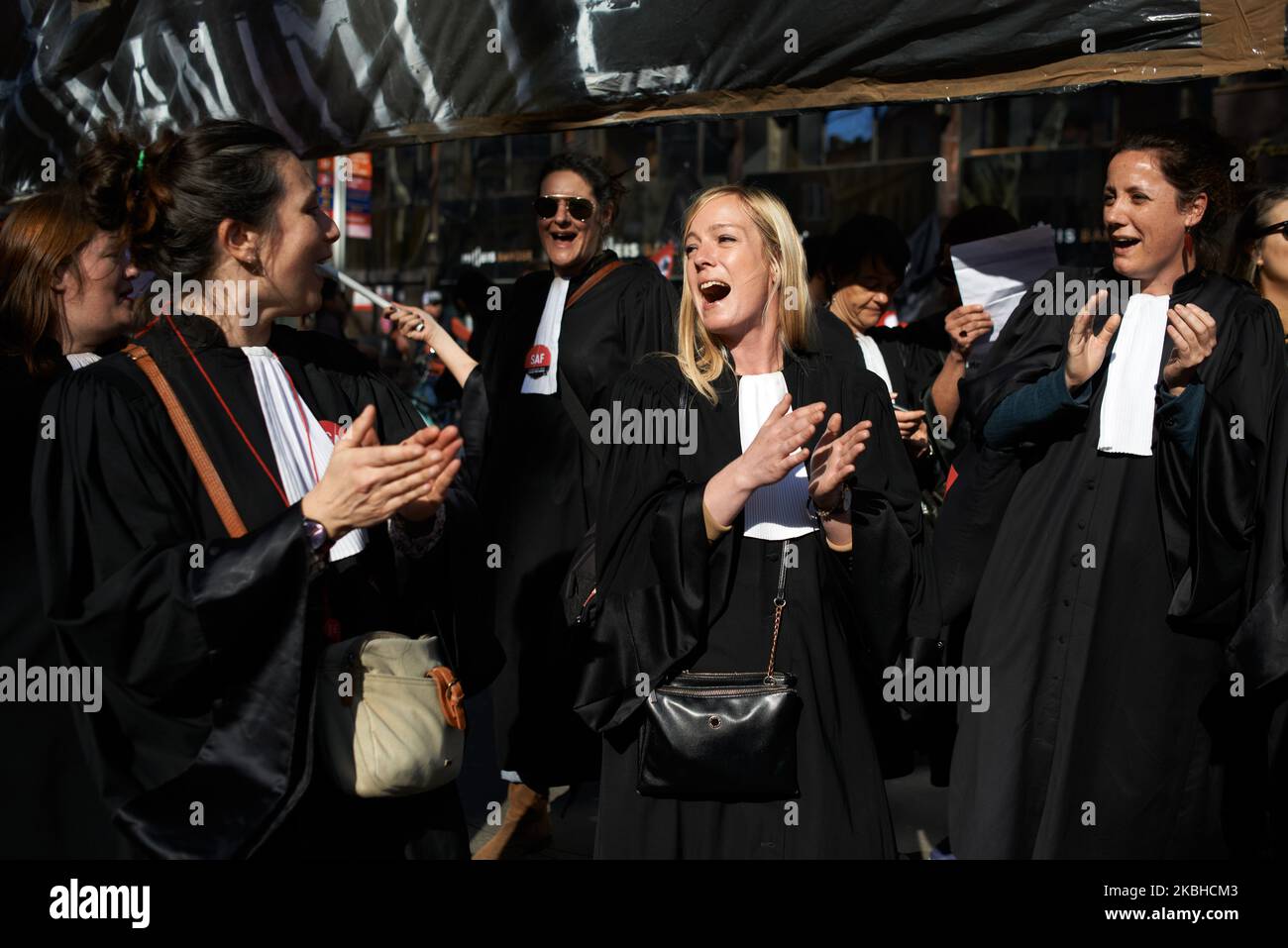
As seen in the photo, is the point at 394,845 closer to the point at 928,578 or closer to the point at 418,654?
the point at 418,654

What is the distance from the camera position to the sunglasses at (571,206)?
5.67m

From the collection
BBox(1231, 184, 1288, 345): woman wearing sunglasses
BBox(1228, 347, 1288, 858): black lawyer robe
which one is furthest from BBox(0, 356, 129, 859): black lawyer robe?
BBox(1231, 184, 1288, 345): woman wearing sunglasses

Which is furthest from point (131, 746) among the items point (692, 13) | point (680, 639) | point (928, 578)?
point (692, 13)

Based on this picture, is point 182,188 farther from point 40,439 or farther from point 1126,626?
point 1126,626

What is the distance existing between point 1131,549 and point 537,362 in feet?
8.80

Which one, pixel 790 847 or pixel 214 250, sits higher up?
pixel 214 250

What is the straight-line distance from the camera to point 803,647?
3240mm

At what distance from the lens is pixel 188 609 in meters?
2.39

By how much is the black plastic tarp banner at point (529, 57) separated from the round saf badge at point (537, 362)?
1.33 metres

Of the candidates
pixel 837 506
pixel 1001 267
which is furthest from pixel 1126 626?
pixel 1001 267

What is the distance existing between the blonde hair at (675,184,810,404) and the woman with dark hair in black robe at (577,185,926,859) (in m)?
0.01

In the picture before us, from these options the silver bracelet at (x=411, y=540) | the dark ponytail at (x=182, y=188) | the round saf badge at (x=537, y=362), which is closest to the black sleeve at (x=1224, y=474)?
the silver bracelet at (x=411, y=540)

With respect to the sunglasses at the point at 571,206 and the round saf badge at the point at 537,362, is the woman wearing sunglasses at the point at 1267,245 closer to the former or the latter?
the sunglasses at the point at 571,206
